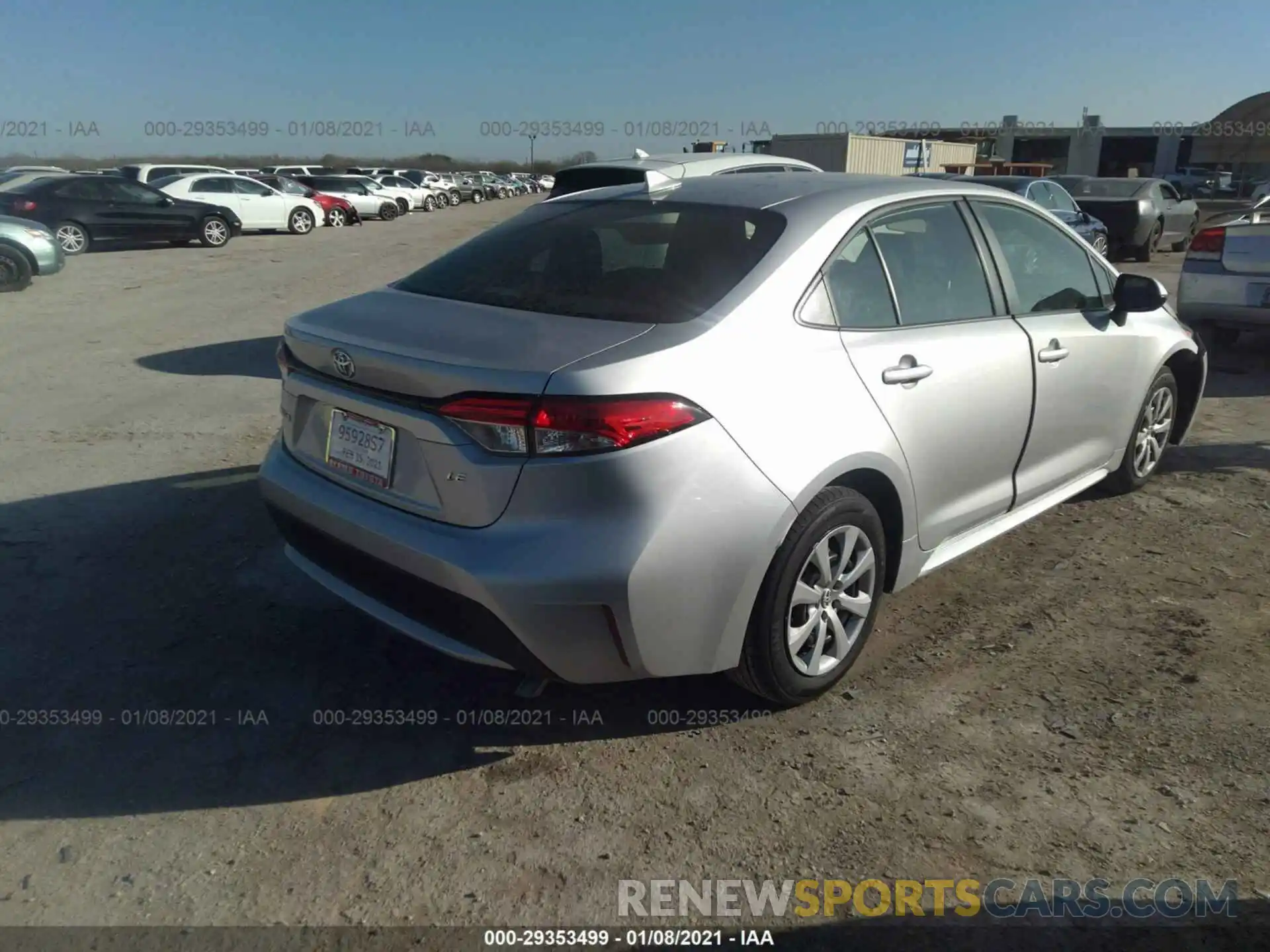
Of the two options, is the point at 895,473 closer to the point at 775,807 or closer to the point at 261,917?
the point at 775,807

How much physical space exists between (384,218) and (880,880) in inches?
1322

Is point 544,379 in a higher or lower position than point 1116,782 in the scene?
higher

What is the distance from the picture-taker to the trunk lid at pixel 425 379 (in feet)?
8.43

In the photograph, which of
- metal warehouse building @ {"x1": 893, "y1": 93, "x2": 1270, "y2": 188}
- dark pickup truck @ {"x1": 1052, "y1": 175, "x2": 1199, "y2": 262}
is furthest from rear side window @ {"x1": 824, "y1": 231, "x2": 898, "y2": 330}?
metal warehouse building @ {"x1": 893, "y1": 93, "x2": 1270, "y2": 188}

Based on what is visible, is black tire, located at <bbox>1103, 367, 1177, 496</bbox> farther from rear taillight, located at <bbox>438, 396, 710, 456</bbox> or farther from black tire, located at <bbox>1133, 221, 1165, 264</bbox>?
black tire, located at <bbox>1133, 221, 1165, 264</bbox>

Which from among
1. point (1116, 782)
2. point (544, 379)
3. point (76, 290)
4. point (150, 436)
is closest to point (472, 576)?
point (544, 379)

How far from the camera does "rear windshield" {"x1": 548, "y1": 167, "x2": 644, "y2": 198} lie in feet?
24.9

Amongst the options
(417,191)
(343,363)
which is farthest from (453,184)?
(343,363)

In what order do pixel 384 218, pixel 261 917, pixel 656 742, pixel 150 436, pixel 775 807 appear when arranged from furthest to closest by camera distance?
1. pixel 384 218
2. pixel 150 436
3. pixel 656 742
4. pixel 775 807
5. pixel 261 917

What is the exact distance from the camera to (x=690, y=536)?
102 inches

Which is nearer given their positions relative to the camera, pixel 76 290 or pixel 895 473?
pixel 895 473

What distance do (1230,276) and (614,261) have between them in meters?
7.17

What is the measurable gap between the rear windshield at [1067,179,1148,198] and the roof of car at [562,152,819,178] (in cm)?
1252

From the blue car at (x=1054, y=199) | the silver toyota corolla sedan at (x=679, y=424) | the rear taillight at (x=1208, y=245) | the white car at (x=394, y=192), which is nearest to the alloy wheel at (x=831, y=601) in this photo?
the silver toyota corolla sedan at (x=679, y=424)
